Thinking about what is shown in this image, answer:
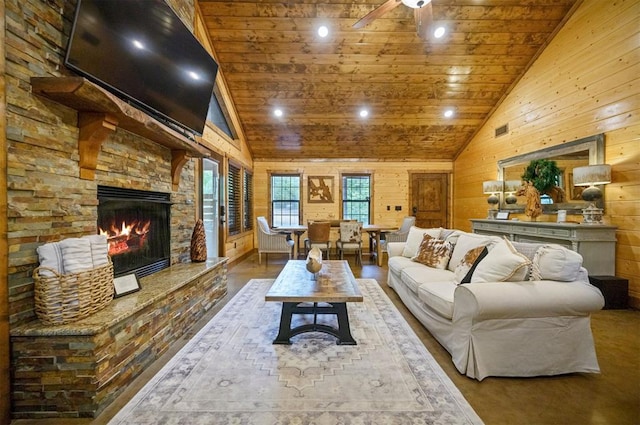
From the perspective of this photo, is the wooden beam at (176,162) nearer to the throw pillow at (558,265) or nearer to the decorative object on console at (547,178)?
the throw pillow at (558,265)

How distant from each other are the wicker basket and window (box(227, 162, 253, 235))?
3.68 m

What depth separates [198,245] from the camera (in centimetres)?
348

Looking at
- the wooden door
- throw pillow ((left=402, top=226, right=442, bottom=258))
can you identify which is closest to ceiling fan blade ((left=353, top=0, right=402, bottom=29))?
throw pillow ((left=402, top=226, right=442, bottom=258))

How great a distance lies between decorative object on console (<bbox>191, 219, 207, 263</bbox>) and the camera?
11.3 feet

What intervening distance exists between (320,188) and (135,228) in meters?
5.19

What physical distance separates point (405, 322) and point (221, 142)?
4.14 m

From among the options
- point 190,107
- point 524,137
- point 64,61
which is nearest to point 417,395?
point 64,61

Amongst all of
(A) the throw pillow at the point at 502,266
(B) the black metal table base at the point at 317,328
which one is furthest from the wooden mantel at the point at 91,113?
(A) the throw pillow at the point at 502,266

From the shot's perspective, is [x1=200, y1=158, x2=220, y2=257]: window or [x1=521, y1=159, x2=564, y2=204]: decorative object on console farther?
[x1=200, y1=158, x2=220, y2=257]: window

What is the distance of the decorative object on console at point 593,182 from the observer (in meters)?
3.37

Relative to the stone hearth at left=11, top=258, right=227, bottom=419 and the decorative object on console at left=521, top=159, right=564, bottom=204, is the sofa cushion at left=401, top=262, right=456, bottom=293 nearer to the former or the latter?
the stone hearth at left=11, top=258, right=227, bottom=419

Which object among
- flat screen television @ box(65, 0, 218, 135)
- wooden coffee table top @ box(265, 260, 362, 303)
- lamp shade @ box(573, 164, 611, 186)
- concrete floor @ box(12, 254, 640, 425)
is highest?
flat screen television @ box(65, 0, 218, 135)

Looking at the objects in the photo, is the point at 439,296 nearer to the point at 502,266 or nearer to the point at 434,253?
the point at 502,266

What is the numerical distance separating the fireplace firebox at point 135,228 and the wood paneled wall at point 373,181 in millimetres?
4311
